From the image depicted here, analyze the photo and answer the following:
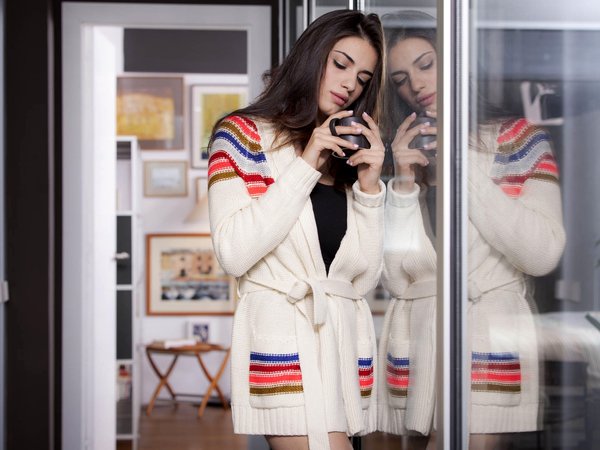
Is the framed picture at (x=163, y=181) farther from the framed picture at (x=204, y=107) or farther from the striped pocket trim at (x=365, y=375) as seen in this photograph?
the striped pocket trim at (x=365, y=375)

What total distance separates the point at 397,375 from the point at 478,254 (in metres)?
0.56

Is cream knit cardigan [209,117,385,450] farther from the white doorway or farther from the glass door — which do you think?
the white doorway

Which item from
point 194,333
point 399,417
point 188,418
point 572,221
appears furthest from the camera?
point 194,333

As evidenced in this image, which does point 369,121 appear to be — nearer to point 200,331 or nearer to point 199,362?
point 199,362

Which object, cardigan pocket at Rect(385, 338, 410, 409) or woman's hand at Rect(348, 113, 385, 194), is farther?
woman's hand at Rect(348, 113, 385, 194)

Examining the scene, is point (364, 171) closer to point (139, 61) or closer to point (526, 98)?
point (526, 98)

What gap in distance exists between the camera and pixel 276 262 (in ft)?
5.68

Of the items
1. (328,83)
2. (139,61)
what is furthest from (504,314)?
(139,61)

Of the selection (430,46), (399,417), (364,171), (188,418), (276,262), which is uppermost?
(430,46)

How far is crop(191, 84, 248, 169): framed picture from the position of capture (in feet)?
21.1

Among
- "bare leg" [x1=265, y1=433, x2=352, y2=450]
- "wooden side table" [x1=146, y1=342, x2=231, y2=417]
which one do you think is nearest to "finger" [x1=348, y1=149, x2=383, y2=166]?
"bare leg" [x1=265, y1=433, x2=352, y2=450]

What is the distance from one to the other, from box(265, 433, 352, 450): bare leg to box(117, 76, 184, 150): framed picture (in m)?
4.87

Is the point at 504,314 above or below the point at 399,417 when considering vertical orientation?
above

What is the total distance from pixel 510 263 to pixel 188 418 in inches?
202
